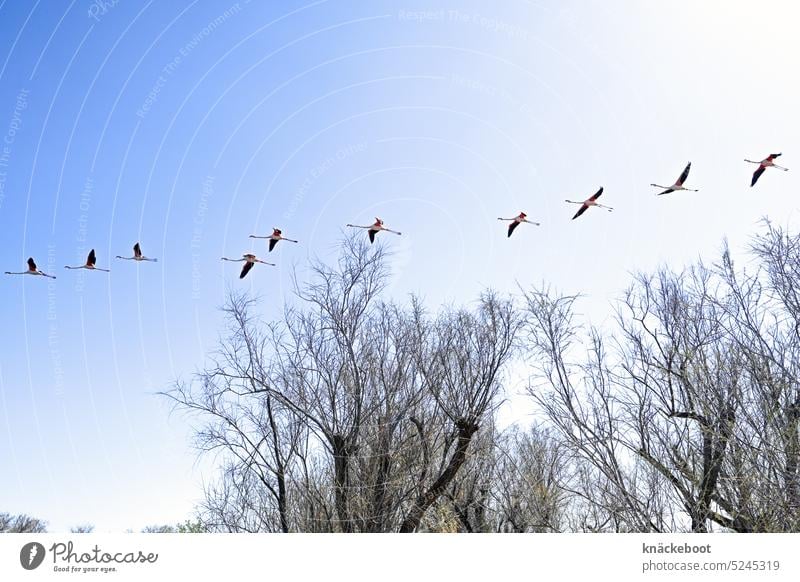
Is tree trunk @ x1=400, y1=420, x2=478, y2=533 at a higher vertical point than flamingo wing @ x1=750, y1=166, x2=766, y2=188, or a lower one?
lower

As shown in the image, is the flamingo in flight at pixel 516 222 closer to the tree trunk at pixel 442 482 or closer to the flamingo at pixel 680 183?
the flamingo at pixel 680 183

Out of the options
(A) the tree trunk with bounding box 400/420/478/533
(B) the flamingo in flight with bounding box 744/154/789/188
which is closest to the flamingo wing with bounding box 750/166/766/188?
(B) the flamingo in flight with bounding box 744/154/789/188
